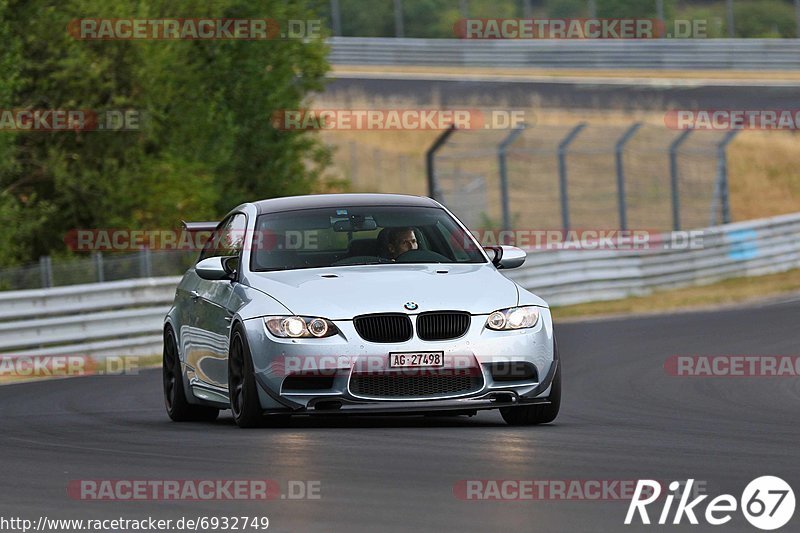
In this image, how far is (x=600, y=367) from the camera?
16422 mm

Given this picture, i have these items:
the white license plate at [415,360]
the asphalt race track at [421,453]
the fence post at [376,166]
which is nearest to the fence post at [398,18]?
the fence post at [376,166]

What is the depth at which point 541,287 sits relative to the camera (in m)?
26.2

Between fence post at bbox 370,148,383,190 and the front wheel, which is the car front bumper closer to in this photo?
the front wheel

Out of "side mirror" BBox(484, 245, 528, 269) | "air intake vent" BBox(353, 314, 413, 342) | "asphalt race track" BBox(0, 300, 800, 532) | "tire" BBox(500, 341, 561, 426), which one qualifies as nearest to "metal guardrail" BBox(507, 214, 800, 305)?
"asphalt race track" BBox(0, 300, 800, 532)

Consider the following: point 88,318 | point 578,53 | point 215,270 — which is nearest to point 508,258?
point 215,270

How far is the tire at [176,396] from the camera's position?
12.3m

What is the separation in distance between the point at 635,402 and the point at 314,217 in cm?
302

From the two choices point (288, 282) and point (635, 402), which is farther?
point (635, 402)

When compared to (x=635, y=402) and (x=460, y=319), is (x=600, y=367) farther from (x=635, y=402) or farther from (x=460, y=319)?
(x=460, y=319)

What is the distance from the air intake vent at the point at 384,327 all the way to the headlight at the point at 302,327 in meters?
0.16

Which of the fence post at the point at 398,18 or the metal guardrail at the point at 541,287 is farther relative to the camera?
the fence post at the point at 398,18

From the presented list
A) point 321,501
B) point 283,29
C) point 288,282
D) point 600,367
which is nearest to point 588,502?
point 321,501

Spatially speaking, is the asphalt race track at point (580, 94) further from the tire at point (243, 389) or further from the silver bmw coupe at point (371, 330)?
the tire at point (243, 389)

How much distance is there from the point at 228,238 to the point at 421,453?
3650mm
